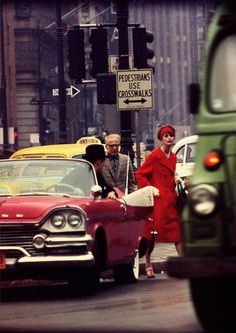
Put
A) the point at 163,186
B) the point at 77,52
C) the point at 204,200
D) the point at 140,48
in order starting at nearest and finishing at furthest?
the point at 204,200 → the point at 163,186 → the point at 140,48 → the point at 77,52

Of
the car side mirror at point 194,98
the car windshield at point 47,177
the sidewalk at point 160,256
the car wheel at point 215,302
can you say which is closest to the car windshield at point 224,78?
the car side mirror at point 194,98

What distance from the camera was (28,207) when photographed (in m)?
13.6

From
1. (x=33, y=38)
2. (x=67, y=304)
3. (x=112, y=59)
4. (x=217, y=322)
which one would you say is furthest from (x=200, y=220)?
(x=33, y=38)

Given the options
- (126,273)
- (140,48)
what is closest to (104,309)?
(126,273)

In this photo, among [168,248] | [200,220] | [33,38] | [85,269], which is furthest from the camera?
[33,38]

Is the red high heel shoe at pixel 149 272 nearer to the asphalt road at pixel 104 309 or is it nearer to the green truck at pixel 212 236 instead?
the asphalt road at pixel 104 309

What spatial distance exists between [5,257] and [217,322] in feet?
13.6

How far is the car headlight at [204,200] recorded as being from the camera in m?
9.57

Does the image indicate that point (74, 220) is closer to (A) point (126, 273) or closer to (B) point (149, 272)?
(A) point (126, 273)

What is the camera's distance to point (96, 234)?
14.0 m

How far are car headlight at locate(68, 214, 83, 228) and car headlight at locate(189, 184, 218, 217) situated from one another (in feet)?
13.3

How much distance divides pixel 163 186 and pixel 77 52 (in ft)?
25.2

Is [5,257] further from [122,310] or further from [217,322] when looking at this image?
[217,322]

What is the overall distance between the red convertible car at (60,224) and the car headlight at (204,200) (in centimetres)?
398
